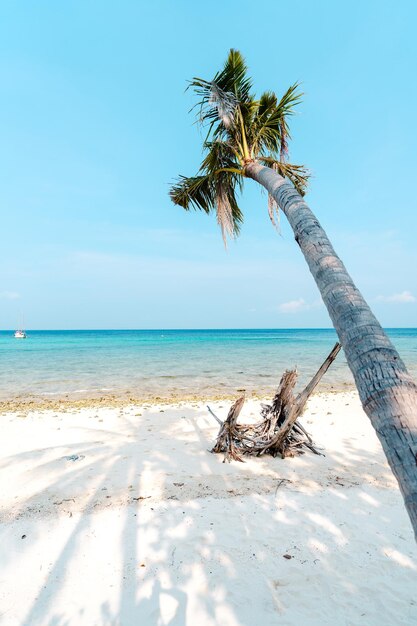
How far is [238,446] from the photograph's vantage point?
6.73m

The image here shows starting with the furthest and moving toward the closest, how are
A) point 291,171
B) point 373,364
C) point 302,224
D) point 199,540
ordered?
point 291,171 → point 199,540 → point 302,224 → point 373,364

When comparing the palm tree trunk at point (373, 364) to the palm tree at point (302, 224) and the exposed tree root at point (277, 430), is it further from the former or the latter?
the exposed tree root at point (277, 430)

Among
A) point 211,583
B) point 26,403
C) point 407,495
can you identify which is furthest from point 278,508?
point 26,403

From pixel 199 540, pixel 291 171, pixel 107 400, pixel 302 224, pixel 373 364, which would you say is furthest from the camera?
pixel 107 400

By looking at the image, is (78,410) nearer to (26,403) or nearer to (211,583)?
(26,403)

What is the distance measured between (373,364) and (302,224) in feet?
5.25

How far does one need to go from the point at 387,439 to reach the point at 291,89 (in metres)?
6.00

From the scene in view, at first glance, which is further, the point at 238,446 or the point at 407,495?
the point at 238,446

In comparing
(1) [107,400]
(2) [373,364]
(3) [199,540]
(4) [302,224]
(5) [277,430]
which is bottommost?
(1) [107,400]

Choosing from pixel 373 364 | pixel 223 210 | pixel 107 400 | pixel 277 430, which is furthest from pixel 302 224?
pixel 107 400

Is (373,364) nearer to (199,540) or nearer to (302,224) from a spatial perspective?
(302,224)

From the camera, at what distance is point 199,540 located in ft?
13.0

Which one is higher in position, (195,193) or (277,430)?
(195,193)

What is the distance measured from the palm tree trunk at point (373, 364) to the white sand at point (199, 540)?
231cm
